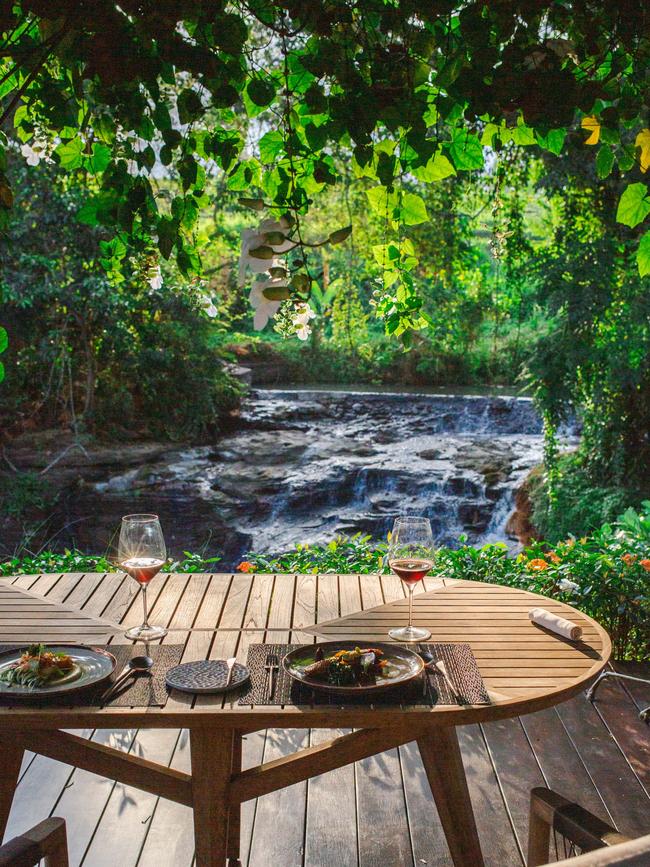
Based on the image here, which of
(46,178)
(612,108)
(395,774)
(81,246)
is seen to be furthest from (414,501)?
(612,108)

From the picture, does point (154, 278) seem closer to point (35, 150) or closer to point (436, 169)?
point (35, 150)

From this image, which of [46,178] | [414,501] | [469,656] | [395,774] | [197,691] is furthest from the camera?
[414,501]

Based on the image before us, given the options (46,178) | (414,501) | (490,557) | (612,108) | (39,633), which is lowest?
(414,501)

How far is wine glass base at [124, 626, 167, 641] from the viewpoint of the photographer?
1.79 meters

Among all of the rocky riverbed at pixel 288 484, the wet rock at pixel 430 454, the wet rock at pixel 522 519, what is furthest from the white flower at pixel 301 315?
the wet rock at pixel 430 454

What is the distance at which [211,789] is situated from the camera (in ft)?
5.47

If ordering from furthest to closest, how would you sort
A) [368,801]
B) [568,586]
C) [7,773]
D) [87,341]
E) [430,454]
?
1. [430,454]
2. [87,341]
3. [568,586]
4. [368,801]
5. [7,773]

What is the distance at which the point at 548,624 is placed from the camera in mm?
1849

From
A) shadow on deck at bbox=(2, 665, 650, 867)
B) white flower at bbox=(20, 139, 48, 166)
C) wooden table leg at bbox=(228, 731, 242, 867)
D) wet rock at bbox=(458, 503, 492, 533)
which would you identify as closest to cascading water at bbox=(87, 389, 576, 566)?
wet rock at bbox=(458, 503, 492, 533)

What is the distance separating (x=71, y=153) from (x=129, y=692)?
0.88 m

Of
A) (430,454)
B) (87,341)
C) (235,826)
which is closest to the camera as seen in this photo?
(235,826)

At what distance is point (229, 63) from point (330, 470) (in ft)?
23.7

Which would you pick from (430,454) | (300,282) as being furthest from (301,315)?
(430,454)

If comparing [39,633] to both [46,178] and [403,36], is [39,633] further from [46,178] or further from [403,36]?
[46,178]
